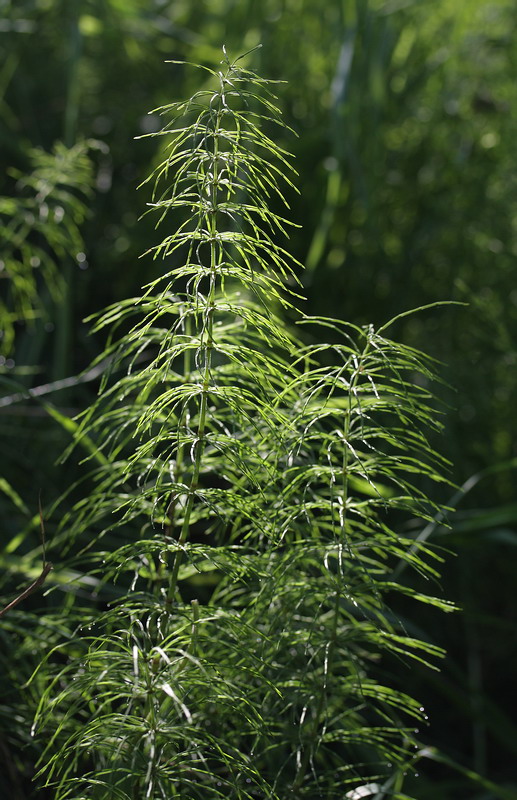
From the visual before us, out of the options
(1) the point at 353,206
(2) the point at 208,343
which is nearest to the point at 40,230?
(1) the point at 353,206

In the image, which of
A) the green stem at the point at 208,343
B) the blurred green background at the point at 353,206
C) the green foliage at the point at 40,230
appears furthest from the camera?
the blurred green background at the point at 353,206

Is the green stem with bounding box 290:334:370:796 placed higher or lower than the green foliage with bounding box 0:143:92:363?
lower

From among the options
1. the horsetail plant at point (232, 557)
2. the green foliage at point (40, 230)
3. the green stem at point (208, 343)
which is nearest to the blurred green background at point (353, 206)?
the green foliage at point (40, 230)

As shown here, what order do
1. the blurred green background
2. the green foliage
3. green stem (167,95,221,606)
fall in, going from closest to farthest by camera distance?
green stem (167,95,221,606) → the green foliage → the blurred green background

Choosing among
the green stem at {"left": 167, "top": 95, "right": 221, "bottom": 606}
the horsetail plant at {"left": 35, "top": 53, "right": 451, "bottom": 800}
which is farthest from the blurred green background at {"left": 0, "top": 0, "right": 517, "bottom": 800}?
the green stem at {"left": 167, "top": 95, "right": 221, "bottom": 606}

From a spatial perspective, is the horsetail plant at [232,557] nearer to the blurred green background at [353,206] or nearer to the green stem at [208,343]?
the green stem at [208,343]

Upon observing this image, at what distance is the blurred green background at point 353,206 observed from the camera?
3.59 ft

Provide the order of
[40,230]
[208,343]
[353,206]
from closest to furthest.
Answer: [208,343] → [40,230] → [353,206]

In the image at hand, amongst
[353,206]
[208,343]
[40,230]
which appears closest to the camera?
[208,343]

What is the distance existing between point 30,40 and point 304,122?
52 centimetres

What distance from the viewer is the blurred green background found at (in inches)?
43.1

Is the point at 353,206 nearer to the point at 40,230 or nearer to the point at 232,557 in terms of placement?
the point at 40,230

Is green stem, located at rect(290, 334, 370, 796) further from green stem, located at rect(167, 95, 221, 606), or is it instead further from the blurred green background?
the blurred green background

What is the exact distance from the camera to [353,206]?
4.32ft
